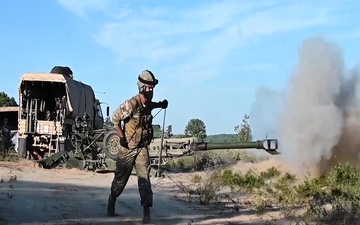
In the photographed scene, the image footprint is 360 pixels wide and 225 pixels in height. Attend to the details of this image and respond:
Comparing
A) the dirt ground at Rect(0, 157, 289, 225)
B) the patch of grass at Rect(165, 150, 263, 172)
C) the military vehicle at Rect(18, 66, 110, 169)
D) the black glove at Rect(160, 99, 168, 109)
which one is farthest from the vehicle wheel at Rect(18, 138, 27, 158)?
the black glove at Rect(160, 99, 168, 109)

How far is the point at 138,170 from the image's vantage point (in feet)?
25.8

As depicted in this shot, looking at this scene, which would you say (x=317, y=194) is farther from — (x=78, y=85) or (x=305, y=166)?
(x=78, y=85)

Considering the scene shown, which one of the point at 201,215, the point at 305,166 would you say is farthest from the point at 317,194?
the point at 201,215

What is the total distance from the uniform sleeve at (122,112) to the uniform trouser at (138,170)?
1.28ft

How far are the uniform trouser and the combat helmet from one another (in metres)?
0.80

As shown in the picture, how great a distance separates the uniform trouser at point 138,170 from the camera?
7746 millimetres

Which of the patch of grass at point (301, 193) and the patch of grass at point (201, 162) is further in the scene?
the patch of grass at point (201, 162)

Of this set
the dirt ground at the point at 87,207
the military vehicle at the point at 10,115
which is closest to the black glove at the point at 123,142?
the dirt ground at the point at 87,207

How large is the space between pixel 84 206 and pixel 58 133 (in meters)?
11.0

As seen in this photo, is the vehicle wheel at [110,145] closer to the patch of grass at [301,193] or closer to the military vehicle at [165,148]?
the military vehicle at [165,148]

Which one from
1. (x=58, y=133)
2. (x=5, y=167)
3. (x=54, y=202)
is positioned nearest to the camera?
(x=54, y=202)

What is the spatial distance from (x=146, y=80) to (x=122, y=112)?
1.64 ft

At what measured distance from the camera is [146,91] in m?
7.88

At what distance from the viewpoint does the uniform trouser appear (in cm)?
775
